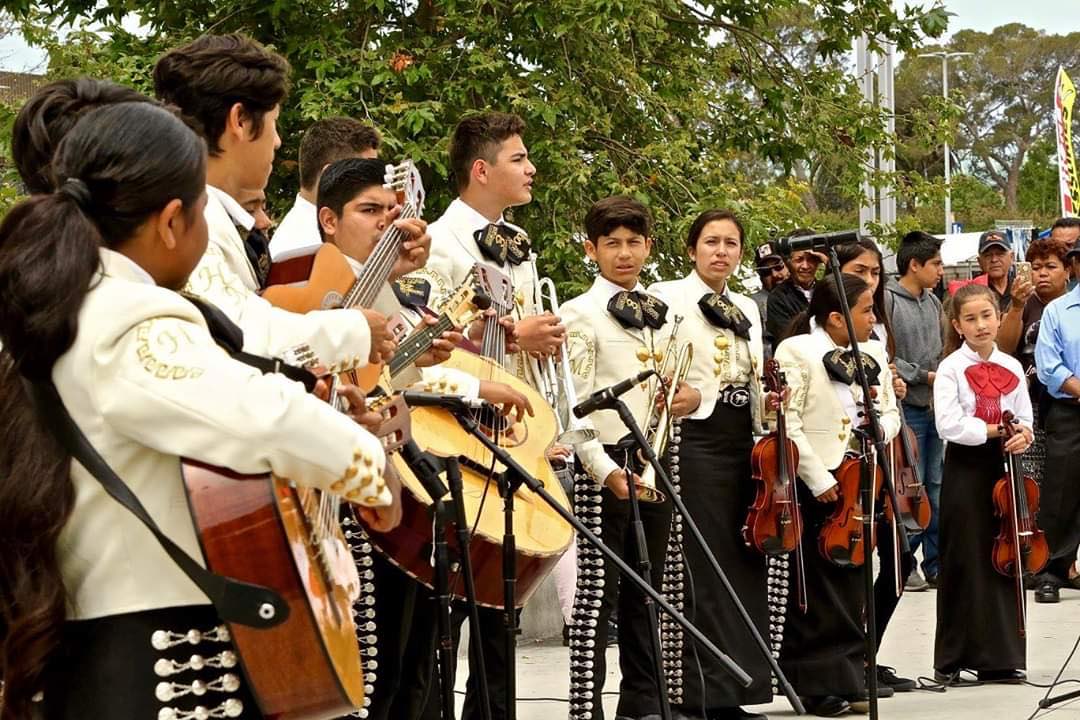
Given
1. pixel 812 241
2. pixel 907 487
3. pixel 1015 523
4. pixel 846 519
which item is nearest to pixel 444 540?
pixel 812 241

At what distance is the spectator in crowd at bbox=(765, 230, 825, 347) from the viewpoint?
900 cm

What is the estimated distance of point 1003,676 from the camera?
8.01m

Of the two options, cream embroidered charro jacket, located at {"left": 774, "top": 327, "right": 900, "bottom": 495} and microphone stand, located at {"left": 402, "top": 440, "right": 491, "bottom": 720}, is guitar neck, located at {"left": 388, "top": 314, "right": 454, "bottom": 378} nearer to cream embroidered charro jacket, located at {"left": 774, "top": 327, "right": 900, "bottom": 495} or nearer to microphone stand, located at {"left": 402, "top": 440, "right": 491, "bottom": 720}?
microphone stand, located at {"left": 402, "top": 440, "right": 491, "bottom": 720}

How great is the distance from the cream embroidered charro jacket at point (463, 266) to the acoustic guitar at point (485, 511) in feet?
2.11

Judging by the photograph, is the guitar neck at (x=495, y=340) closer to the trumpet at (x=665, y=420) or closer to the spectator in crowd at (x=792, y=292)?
the trumpet at (x=665, y=420)

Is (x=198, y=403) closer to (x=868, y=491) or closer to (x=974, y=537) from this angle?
(x=868, y=491)

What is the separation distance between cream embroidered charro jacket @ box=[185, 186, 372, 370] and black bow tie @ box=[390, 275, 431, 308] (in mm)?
1643

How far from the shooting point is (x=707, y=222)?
718 cm

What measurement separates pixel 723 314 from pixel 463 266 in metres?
1.44

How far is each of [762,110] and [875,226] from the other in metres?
1.13

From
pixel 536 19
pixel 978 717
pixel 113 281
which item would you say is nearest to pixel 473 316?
pixel 113 281

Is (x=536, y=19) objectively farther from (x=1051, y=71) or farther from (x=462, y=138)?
(x=1051, y=71)

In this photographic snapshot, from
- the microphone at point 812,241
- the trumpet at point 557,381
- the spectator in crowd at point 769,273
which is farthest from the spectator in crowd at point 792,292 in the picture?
the microphone at point 812,241

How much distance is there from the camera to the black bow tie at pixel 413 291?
5.19 meters
